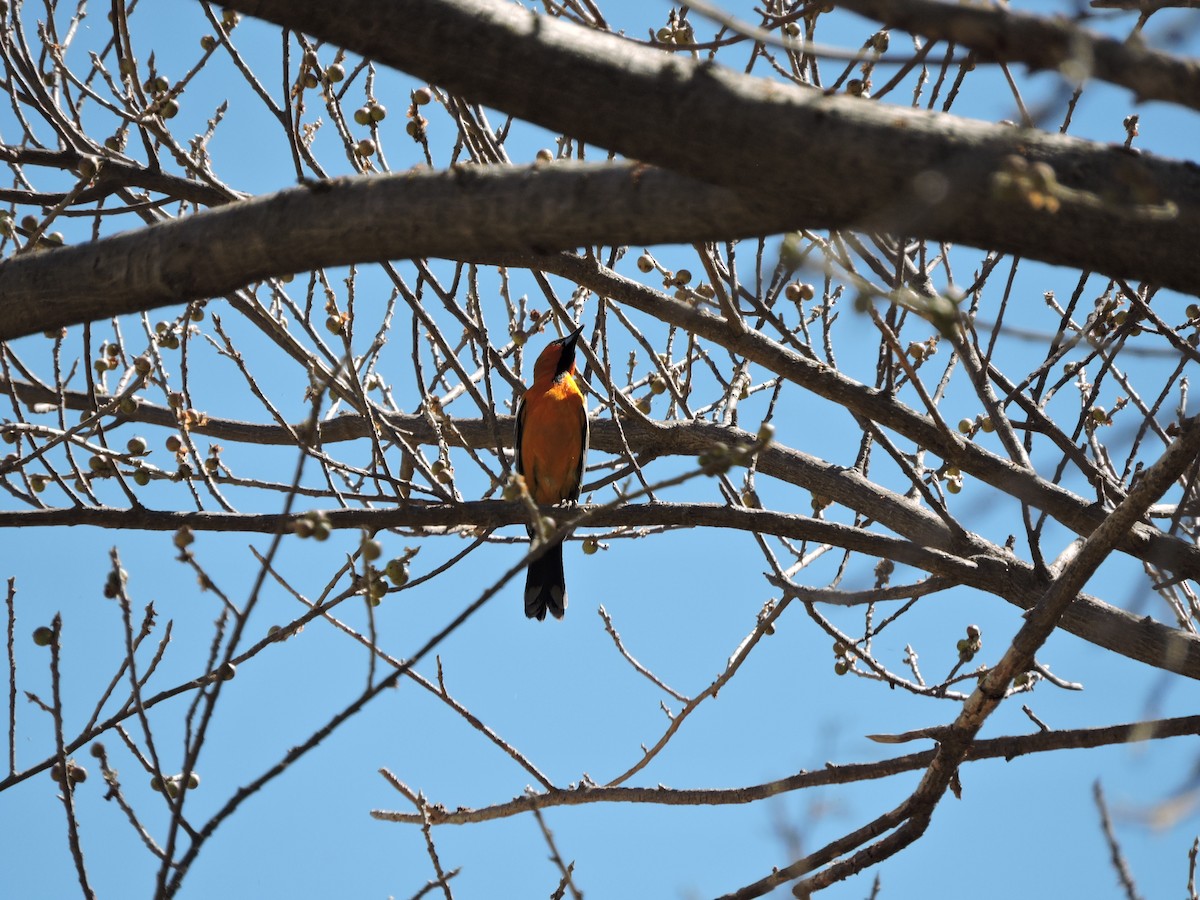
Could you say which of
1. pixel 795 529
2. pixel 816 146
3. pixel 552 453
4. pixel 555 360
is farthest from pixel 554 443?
pixel 816 146

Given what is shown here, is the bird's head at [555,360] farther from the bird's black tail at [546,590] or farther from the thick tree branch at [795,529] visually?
the thick tree branch at [795,529]

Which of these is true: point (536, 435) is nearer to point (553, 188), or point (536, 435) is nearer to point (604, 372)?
point (604, 372)

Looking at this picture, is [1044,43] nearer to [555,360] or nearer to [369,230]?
[369,230]

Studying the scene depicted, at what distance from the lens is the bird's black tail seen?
21.1ft

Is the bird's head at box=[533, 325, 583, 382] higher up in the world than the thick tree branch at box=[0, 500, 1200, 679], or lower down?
higher up

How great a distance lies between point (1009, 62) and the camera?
63.9 inches

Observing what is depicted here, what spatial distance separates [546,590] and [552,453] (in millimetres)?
832

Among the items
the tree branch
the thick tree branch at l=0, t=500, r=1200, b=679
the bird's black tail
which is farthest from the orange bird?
the tree branch

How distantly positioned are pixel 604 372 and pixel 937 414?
1.02 metres

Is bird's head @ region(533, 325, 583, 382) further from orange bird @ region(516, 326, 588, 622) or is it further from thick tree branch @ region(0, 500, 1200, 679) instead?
thick tree branch @ region(0, 500, 1200, 679)

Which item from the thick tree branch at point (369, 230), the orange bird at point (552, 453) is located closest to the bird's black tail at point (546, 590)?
the orange bird at point (552, 453)

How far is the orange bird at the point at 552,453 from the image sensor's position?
6453mm

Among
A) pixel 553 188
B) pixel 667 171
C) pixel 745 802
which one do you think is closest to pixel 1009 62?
pixel 667 171

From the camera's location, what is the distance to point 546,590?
254 inches
